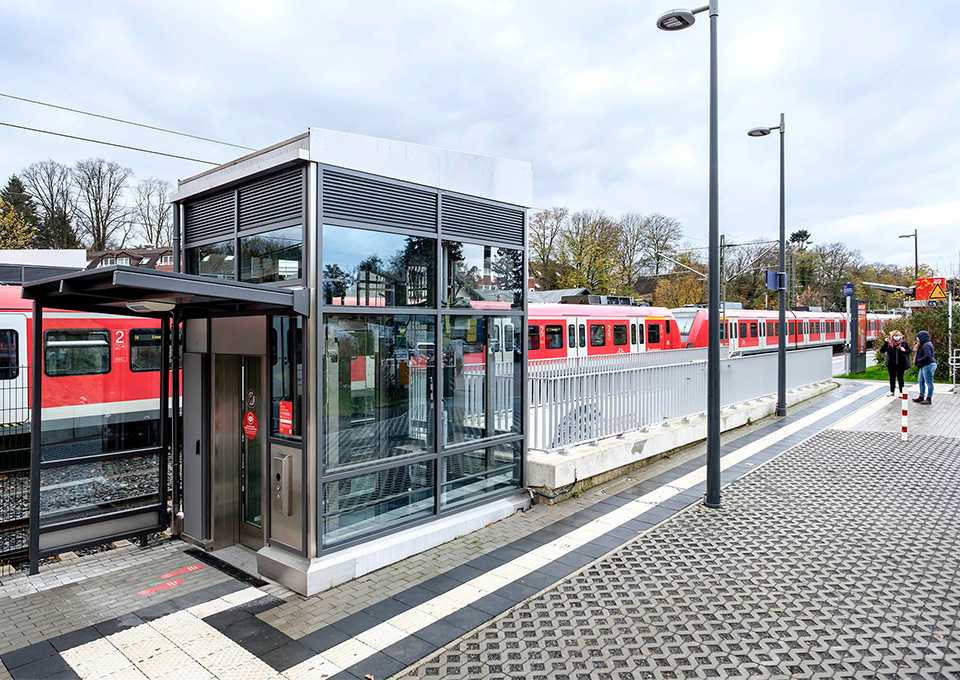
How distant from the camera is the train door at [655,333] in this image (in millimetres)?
19672

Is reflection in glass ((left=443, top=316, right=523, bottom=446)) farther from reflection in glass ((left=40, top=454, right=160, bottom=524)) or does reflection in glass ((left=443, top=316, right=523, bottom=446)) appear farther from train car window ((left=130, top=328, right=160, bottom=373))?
train car window ((left=130, top=328, right=160, bottom=373))

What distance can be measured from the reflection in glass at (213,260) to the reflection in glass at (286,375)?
3.47 feet

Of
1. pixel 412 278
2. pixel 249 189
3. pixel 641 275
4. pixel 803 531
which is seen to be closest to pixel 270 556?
pixel 412 278

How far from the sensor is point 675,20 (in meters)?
7.21

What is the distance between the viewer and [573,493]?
7.77 m

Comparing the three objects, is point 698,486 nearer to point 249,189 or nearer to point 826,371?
point 249,189

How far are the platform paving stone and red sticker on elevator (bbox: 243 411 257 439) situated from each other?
10.2ft

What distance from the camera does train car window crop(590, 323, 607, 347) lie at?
17.2 meters

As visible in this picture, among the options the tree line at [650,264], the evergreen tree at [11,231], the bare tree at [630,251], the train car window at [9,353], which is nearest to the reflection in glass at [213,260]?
the train car window at [9,353]

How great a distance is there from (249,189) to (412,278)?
1.77 meters

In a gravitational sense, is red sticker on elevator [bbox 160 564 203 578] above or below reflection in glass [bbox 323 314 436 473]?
below

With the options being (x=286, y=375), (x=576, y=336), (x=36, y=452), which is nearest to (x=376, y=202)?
(x=286, y=375)

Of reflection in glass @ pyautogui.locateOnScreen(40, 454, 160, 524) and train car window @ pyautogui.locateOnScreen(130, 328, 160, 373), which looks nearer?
reflection in glass @ pyautogui.locateOnScreen(40, 454, 160, 524)

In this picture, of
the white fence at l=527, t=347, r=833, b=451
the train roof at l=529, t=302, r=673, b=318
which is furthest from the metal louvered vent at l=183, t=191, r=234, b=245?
the train roof at l=529, t=302, r=673, b=318
